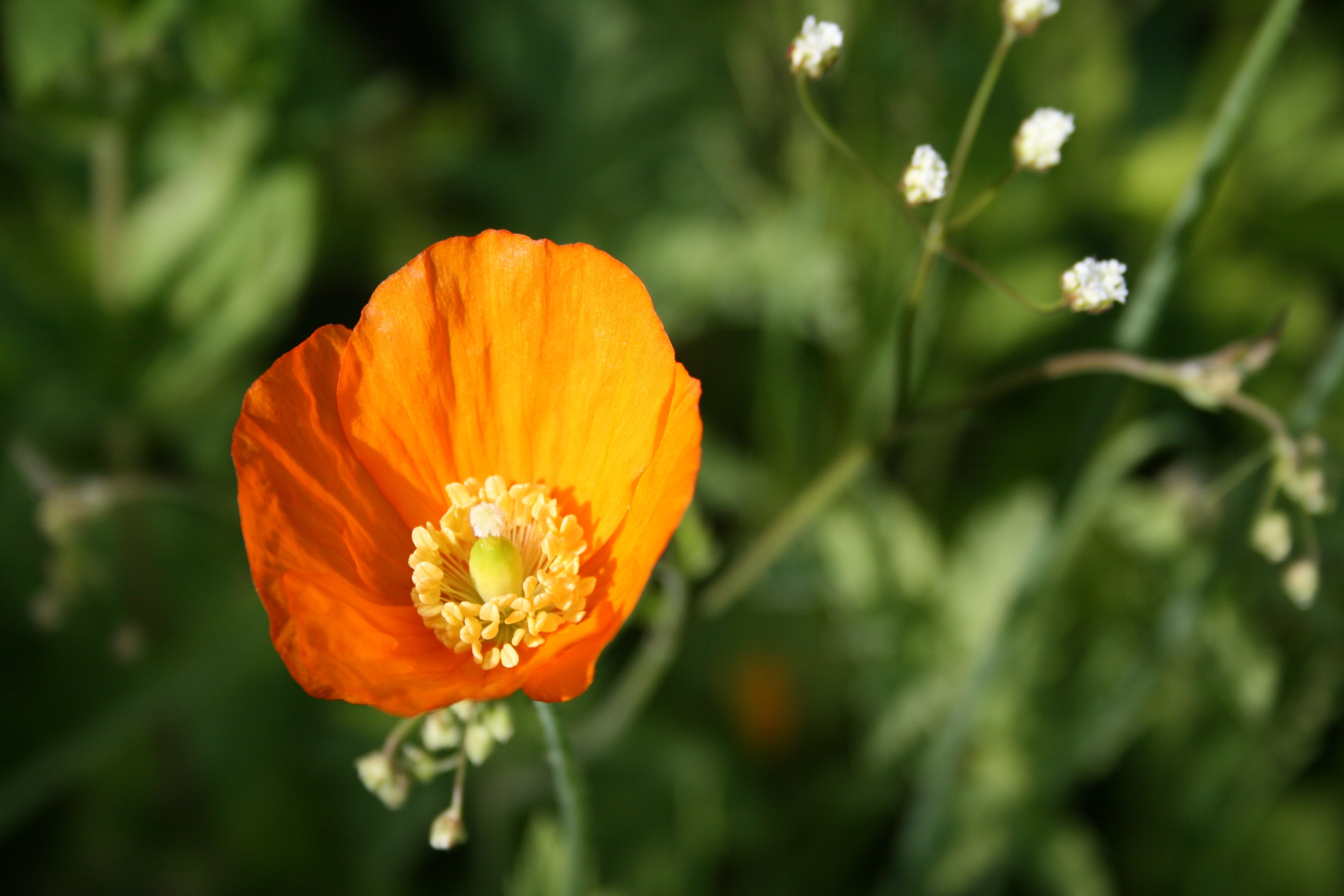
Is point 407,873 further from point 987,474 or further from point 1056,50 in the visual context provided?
point 1056,50

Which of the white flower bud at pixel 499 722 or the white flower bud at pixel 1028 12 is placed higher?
the white flower bud at pixel 1028 12

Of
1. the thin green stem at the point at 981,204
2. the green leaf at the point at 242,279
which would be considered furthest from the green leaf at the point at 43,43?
the thin green stem at the point at 981,204

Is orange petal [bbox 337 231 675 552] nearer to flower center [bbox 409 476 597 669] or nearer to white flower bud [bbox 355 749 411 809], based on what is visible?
flower center [bbox 409 476 597 669]

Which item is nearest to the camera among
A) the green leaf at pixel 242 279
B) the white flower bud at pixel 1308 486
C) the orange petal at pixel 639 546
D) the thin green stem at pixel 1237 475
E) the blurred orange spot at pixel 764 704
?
the orange petal at pixel 639 546

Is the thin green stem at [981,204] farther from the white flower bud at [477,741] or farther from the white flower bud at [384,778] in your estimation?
the white flower bud at [384,778]

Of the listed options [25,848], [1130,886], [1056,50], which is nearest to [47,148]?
[25,848]

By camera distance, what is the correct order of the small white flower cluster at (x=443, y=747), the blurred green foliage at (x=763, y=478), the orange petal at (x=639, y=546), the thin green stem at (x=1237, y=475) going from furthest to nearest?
the blurred green foliage at (x=763, y=478)
the thin green stem at (x=1237, y=475)
the small white flower cluster at (x=443, y=747)
the orange petal at (x=639, y=546)

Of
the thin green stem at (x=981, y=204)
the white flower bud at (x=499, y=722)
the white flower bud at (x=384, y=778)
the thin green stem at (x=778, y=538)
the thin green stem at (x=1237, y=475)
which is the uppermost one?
the thin green stem at (x=981, y=204)

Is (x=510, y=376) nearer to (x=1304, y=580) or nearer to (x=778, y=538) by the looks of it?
(x=778, y=538)
